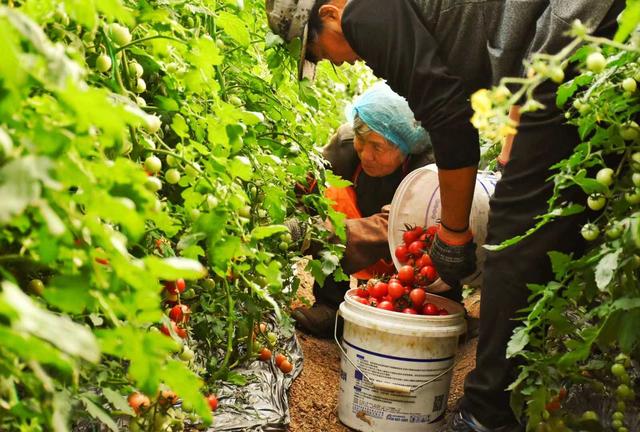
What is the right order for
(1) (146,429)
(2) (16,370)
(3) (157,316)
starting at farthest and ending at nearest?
1. (1) (146,429)
2. (3) (157,316)
3. (2) (16,370)

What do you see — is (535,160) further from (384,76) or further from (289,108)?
(289,108)

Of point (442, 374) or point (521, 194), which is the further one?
point (442, 374)

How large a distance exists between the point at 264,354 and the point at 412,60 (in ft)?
3.57

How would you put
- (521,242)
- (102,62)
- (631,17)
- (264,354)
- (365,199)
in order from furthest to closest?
(365,199), (264,354), (521,242), (102,62), (631,17)

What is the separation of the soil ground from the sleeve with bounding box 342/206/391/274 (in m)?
0.40

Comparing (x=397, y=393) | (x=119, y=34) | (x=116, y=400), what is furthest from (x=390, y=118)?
(x=116, y=400)

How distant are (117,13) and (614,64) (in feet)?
3.26

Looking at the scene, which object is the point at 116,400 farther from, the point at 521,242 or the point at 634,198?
the point at 521,242

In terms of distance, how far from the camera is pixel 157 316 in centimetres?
90

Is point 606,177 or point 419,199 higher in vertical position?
point 606,177

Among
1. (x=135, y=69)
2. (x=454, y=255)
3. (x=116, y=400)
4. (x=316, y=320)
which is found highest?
(x=135, y=69)

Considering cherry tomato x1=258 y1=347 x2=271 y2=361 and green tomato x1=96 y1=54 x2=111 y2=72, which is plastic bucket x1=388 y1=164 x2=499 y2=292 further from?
green tomato x1=96 y1=54 x2=111 y2=72

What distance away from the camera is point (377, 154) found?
143 inches

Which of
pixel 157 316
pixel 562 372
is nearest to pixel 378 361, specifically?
pixel 562 372
